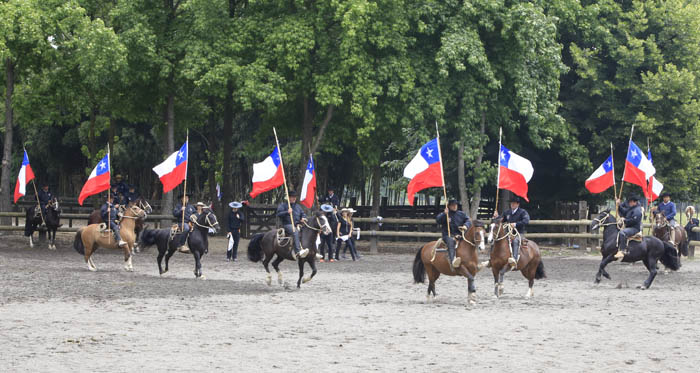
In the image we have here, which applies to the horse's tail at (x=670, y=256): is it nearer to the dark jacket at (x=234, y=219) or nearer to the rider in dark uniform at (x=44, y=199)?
the dark jacket at (x=234, y=219)

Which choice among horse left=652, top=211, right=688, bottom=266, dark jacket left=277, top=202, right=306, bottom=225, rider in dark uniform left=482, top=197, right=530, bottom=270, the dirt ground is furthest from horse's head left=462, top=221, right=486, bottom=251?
horse left=652, top=211, right=688, bottom=266

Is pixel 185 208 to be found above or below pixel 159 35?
below

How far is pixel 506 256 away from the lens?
19.9m

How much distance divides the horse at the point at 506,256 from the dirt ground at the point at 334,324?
49 centimetres

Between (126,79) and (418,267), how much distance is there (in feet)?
64.9

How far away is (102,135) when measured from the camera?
53.2 meters

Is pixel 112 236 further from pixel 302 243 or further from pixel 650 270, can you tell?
pixel 650 270

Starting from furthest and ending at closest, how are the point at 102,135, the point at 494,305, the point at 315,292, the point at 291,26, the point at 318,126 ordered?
1. the point at 102,135
2. the point at 318,126
3. the point at 291,26
4. the point at 315,292
5. the point at 494,305

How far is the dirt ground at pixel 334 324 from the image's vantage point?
11906 mm

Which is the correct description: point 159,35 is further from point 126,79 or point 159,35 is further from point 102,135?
point 102,135

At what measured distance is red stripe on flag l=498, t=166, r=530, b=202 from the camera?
70.6ft

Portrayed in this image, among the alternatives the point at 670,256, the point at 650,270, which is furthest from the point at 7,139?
the point at 670,256

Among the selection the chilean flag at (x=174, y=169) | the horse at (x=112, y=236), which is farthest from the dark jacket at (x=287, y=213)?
the horse at (x=112, y=236)

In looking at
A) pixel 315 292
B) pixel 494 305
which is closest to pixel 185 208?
pixel 315 292
